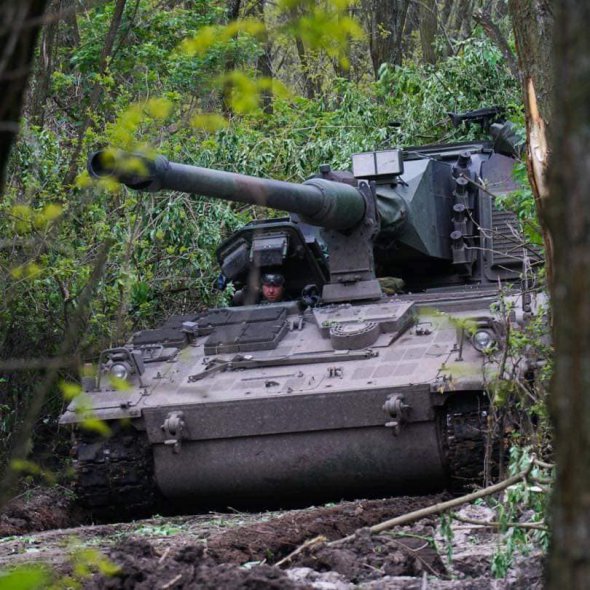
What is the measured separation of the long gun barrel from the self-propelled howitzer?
0.6 inches

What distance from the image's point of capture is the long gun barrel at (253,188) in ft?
22.7

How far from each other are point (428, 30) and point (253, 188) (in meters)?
16.4

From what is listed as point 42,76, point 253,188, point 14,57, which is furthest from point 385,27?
Answer: point 14,57

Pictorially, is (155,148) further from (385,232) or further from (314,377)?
(385,232)

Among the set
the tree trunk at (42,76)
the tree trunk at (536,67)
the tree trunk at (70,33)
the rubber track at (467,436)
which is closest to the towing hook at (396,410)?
the rubber track at (467,436)

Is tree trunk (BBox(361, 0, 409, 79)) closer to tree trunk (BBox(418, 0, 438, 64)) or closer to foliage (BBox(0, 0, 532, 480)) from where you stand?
tree trunk (BBox(418, 0, 438, 64))

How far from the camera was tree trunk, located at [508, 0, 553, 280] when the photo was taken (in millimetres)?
5957

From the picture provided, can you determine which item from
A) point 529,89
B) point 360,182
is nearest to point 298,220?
point 360,182

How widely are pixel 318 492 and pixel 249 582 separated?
152 inches

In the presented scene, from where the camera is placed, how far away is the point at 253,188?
8062mm

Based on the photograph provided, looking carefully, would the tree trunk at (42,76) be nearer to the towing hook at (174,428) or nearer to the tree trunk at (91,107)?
the tree trunk at (91,107)

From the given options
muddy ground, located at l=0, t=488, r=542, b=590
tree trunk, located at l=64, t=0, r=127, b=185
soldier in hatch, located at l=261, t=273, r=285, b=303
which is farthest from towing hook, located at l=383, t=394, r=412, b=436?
tree trunk, located at l=64, t=0, r=127, b=185

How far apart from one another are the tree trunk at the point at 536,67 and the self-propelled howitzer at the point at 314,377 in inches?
78.1

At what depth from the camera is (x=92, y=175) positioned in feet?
19.5
